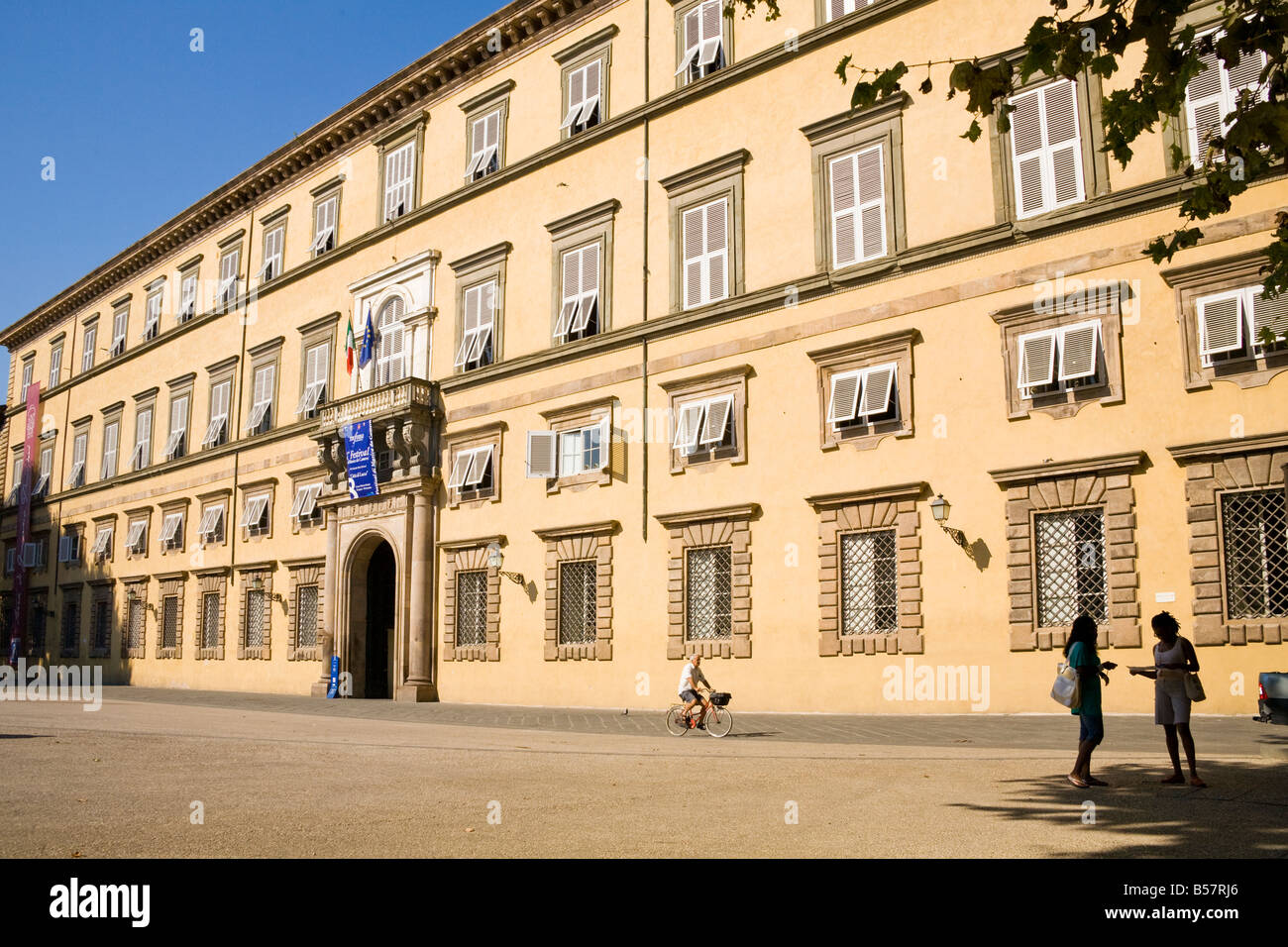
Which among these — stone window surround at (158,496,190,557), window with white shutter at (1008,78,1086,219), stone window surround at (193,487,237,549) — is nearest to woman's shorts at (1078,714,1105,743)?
window with white shutter at (1008,78,1086,219)

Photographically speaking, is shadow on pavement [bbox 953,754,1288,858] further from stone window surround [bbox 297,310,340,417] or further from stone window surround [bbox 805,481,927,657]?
stone window surround [bbox 297,310,340,417]

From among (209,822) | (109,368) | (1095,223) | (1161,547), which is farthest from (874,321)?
(109,368)

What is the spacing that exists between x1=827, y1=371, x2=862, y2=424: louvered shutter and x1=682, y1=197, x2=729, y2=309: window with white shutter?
11.7ft

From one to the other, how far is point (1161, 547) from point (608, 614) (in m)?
11.4

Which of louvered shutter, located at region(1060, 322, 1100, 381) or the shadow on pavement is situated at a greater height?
louvered shutter, located at region(1060, 322, 1100, 381)

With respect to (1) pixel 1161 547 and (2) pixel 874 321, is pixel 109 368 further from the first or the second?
(1) pixel 1161 547

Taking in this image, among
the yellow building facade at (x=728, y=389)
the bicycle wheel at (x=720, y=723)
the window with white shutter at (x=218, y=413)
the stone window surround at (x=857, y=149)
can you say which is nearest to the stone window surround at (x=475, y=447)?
the yellow building facade at (x=728, y=389)

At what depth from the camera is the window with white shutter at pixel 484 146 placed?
94.1 ft

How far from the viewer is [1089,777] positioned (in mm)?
Answer: 10039

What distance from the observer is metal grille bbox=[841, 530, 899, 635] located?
19500mm

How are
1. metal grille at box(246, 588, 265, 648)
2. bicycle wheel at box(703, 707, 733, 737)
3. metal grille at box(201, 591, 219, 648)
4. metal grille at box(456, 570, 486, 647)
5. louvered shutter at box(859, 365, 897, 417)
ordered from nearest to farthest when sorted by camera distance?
bicycle wheel at box(703, 707, 733, 737) → louvered shutter at box(859, 365, 897, 417) → metal grille at box(456, 570, 486, 647) → metal grille at box(246, 588, 265, 648) → metal grille at box(201, 591, 219, 648)

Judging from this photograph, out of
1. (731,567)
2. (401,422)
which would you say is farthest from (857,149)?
(401,422)

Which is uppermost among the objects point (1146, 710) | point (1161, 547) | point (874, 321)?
point (874, 321)

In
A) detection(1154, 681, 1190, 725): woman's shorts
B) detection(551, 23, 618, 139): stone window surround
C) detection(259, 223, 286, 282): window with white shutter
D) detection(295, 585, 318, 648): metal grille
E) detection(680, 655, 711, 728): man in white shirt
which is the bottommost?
detection(680, 655, 711, 728): man in white shirt
